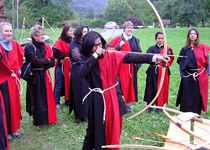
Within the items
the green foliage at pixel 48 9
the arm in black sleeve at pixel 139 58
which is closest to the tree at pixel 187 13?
the green foliage at pixel 48 9

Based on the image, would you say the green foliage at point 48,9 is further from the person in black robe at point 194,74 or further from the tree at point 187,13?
the person in black robe at point 194,74

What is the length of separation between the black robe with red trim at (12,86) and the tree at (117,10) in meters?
1.70

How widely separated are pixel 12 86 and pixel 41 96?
1.97ft

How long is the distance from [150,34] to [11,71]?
18.7 metres

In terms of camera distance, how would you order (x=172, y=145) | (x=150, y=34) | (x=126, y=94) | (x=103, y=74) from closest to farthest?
1. (x=172, y=145)
2. (x=103, y=74)
3. (x=126, y=94)
4. (x=150, y=34)

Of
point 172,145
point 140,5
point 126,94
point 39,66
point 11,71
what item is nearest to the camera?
point 172,145

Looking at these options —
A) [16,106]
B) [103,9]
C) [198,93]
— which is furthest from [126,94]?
[16,106]

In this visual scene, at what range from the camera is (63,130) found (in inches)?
163

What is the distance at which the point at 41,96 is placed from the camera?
4082 millimetres

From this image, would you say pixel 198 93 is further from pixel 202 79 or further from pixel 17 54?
pixel 17 54

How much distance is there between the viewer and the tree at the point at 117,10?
12.8 ft

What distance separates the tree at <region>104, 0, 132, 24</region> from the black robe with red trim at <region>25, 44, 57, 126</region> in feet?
4.32

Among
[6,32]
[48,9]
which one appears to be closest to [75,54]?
[6,32]

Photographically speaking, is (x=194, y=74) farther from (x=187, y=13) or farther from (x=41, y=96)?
(x=187, y=13)
